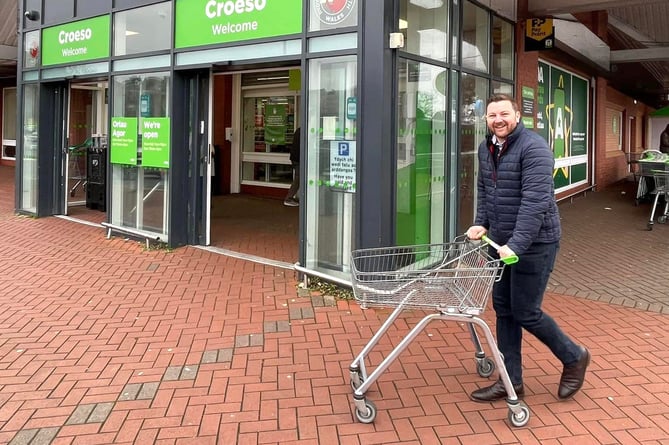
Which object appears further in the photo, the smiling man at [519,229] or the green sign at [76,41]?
the green sign at [76,41]

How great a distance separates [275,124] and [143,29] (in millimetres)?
6016

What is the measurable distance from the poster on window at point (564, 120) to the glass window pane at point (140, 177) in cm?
659

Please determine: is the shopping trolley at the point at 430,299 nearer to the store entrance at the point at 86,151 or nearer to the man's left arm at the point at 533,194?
the man's left arm at the point at 533,194

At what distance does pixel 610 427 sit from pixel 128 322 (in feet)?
12.0

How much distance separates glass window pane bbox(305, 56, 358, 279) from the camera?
562 cm

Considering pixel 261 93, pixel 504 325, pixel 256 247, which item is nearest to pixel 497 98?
pixel 504 325

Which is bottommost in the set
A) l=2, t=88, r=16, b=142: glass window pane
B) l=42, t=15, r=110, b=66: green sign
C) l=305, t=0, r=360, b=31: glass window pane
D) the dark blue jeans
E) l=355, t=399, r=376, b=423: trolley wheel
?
l=355, t=399, r=376, b=423: trolley wheel

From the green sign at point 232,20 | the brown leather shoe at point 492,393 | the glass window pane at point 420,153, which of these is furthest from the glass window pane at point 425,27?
the brown leather shoe at point 492,393

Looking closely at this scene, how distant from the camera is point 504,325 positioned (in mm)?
3572

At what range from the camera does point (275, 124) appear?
13703mm

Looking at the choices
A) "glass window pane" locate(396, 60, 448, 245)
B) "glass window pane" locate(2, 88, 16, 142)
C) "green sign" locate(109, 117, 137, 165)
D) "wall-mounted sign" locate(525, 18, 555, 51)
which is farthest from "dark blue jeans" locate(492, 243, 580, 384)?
"glass window pane" locate(2, 88, 16, 142)

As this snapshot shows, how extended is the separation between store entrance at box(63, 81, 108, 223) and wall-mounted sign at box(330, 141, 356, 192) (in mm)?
5584

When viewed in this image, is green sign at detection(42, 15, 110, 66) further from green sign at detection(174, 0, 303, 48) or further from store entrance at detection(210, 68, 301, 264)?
store entrance at detection(210, 68, 301, 264)

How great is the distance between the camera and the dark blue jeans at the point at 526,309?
3.30 m
